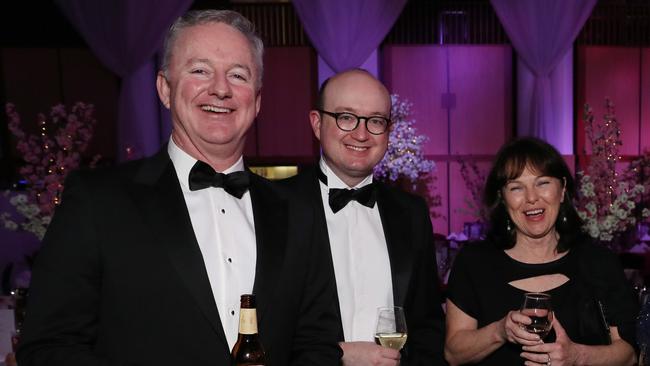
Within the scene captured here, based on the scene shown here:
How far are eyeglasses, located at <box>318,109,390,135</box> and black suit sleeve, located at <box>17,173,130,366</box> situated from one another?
1.03m

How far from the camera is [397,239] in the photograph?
2.13 metres

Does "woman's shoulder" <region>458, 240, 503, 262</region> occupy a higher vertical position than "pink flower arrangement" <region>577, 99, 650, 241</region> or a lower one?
lower

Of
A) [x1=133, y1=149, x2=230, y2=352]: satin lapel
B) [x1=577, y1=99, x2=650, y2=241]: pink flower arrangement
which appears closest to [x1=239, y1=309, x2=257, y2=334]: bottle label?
[x1=133, y1=149, x2=230, y2=352]: satin lapel

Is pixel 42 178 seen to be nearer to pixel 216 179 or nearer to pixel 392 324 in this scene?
pixel 216 179

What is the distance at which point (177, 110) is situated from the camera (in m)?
1.47

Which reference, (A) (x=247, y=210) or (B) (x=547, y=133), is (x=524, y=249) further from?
(B) (x=547, y=133)

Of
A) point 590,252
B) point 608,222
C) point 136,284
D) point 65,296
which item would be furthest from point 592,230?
point 65,296

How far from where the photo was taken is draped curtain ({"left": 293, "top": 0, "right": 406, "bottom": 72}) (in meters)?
6.15

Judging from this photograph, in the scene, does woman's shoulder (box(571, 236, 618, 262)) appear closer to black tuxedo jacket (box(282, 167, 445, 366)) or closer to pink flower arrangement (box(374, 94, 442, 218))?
black tuxedo jacket (box(282, 167, 445, 366))

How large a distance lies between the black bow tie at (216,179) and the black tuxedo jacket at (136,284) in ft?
0.19

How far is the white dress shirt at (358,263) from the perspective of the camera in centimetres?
210

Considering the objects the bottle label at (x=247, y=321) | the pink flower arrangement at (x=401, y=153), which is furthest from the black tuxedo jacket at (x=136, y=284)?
the pink flower arrangement at (x=401, y=153)

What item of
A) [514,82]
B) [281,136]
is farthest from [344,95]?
[514,82]

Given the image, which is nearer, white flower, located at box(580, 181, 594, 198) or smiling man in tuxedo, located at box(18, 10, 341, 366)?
smiling man in tuxedo, located at box(18, 10, 341, 366)
